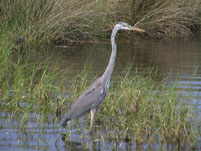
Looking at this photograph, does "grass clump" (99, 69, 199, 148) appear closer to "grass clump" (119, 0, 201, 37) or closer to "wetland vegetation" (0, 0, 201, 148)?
"wetland vegetation" (0, 0, 201, 148)

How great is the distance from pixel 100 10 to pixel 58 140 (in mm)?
9181

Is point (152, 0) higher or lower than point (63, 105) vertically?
higher

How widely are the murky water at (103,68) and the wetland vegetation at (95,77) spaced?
17 cm

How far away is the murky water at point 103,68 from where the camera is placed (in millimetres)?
6312

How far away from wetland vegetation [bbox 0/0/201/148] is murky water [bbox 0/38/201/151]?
173 millimetres

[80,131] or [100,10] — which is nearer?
[80,131]

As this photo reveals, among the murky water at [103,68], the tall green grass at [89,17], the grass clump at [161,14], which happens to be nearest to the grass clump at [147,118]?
the murky water at [103,68]

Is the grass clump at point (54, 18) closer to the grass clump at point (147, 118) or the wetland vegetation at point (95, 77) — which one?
the wetland vegetation at point (95, 77)

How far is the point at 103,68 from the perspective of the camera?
38.1 feet

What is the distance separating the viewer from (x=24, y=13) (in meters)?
14.0

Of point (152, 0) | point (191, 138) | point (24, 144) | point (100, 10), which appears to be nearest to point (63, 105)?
point (24, 144)

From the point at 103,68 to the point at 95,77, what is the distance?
3.16 metres

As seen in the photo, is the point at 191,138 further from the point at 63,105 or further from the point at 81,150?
the point at 63,105

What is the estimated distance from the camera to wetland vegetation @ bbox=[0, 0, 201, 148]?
658 cm
